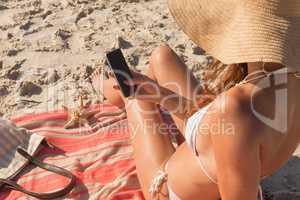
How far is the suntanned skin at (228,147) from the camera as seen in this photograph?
57.6 inches

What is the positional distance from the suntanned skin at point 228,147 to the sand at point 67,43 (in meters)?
0.71

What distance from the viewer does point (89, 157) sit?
7.75ft

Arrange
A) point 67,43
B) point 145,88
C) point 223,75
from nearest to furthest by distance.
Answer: point 223,75
point 145,88
point 67,43

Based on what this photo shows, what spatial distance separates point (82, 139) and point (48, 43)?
0.85 m

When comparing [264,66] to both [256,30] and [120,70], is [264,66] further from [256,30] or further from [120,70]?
[120,70]

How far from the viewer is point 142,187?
6.85ft

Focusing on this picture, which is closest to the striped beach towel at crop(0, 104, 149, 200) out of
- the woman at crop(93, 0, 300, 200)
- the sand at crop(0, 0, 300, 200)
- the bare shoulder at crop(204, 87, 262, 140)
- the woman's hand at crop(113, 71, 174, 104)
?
the sand at crop(0, 0, 300, 200)

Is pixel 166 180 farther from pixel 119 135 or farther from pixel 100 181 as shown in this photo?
pixel 119 135

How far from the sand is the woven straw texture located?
125 cm

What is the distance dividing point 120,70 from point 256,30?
1.48 feet

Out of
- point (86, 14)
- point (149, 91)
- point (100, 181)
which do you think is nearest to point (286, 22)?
point (149, 91)

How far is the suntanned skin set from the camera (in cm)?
146

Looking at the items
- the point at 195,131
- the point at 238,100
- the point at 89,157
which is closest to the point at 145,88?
the point at 195,131

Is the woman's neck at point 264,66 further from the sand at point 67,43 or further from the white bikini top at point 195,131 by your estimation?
the sand at point 67,43
